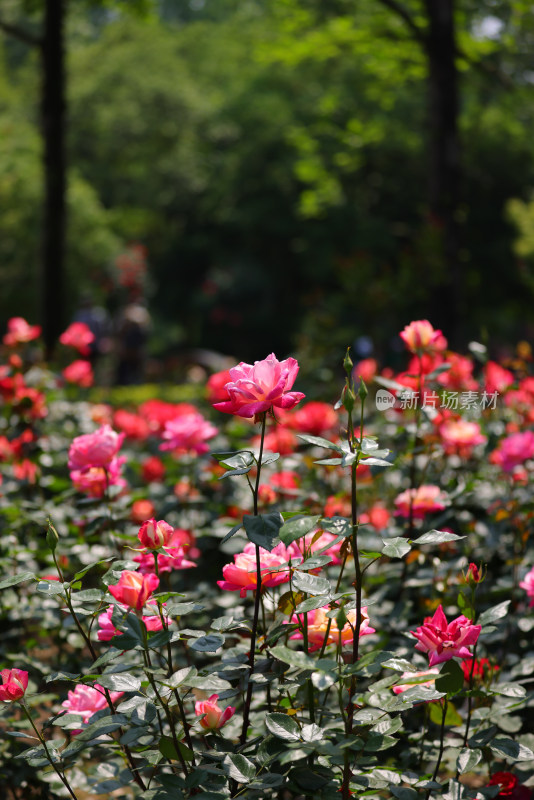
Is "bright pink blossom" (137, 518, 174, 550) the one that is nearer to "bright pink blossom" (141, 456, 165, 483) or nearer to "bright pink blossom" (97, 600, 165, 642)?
"bright pink blossom" (97, 600, 165, 642)

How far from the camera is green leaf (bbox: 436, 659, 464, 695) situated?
1.30 meters

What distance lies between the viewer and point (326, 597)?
1298 mm

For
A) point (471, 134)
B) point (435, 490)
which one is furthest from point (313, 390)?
point (471, 134)

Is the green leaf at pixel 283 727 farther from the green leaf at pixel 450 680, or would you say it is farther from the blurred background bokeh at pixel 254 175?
the blurred background bokeh at pixel 254 175

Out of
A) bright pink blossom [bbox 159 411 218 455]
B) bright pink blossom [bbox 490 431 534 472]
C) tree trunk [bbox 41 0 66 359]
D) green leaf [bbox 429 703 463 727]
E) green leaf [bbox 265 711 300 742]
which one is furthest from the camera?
tree trunk [bbox 41 0 66 359]

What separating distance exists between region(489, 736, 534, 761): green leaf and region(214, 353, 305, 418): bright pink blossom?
725mm

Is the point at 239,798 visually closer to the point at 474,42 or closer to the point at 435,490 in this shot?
the point at 435,490

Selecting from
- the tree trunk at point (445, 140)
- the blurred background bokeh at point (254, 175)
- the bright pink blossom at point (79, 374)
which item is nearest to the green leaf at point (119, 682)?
the bright pink blossom at point (79, 374)

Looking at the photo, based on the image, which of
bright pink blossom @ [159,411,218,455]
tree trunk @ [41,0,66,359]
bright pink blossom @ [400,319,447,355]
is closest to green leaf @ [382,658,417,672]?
bright pink blossom @ [400,319,447,355]

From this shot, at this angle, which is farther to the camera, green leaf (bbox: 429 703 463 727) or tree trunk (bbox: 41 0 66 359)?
tree trunk (bbox: 41 0 66 359)

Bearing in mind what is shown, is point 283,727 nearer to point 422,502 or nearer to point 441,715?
point 441,715

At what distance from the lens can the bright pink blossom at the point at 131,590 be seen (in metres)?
1.33

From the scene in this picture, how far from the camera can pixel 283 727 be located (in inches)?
49.6

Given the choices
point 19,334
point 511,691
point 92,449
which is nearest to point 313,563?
point 511,691
